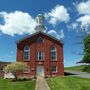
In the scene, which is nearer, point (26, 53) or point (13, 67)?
point (13, 67)

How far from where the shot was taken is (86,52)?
216 ft

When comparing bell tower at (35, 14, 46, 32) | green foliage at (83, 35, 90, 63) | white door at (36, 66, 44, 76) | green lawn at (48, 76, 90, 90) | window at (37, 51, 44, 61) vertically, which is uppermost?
bell tower at (35, 14, 46, 32)

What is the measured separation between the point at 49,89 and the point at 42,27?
29.4m

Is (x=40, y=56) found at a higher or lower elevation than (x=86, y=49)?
lower

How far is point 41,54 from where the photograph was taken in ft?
170

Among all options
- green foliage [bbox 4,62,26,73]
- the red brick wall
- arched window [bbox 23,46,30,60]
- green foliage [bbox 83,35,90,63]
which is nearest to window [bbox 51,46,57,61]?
the red brick wall

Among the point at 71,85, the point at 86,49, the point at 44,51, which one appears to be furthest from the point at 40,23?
the point at 71,85

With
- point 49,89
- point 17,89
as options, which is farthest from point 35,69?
point 49,89

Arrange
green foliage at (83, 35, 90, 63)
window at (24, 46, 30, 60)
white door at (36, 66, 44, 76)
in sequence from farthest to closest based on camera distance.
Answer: green foliage at (83, 35, 90, 63) → window at (24, 46, 30, 60) → white door at (36, 66, 44, 76)

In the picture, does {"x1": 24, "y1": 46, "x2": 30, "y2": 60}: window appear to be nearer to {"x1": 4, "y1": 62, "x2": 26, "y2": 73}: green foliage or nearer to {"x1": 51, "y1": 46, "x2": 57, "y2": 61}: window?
{"x1": 51, "y1": 46, "x2": 57, "y2": 61}: window

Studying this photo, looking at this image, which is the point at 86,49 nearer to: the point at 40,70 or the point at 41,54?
the point at 41,54

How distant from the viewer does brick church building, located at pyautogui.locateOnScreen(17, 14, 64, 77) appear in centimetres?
5116

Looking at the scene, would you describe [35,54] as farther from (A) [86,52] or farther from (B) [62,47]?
(A) [86,52]

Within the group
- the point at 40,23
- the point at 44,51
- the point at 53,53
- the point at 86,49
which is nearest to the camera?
the point at 44,51
